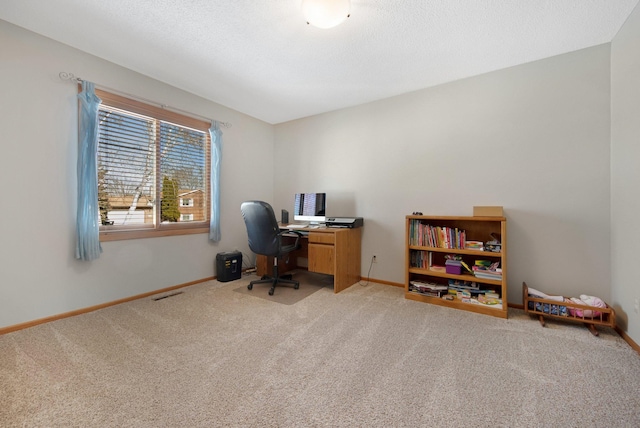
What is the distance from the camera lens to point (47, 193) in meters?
2.21

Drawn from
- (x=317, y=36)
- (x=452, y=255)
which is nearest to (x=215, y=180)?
(x=317, y=36)

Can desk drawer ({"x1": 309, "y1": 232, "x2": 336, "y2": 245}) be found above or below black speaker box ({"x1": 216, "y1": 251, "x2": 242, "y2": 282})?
above

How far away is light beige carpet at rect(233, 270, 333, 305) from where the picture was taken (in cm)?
282

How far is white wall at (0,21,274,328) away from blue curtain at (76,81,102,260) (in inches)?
3.2

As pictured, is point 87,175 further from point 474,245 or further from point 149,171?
point 474,245

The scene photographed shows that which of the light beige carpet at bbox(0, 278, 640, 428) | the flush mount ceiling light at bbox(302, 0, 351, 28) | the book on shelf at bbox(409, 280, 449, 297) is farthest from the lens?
the book on shelf at bbox(409, 280, 449, 297)

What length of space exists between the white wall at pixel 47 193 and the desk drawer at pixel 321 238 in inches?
74.3

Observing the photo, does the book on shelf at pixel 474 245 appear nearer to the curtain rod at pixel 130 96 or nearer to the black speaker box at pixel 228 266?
the black speaker box at pixel 228 266

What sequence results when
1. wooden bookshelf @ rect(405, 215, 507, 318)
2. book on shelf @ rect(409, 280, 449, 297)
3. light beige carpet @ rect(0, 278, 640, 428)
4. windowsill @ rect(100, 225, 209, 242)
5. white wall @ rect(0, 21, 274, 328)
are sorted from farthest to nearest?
book on shelf @ rect(409, 280, 449, 297), windowsill @ rect(100, 225, 209, 242), wooden bookshelf @ rect(405, 215, 507, 318), white wall @ rect(0, 21, 274, 328), light beige carpet @ rect(0, 278, 640, 428)

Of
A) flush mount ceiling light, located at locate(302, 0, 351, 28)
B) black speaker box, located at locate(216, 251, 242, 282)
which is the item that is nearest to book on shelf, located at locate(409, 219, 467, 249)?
flush mount ceiling light, located at locate(302, 0, 351, 28)

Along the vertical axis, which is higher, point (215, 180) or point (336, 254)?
point (215, 180)

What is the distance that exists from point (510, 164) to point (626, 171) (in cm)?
80

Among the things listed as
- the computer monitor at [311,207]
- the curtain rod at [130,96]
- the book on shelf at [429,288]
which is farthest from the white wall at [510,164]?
the curtain rod at [130,96]

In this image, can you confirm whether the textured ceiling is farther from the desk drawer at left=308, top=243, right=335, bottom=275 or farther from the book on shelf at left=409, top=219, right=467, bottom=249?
the desk drawer at left=308, top=243, right=335, bottom=275
